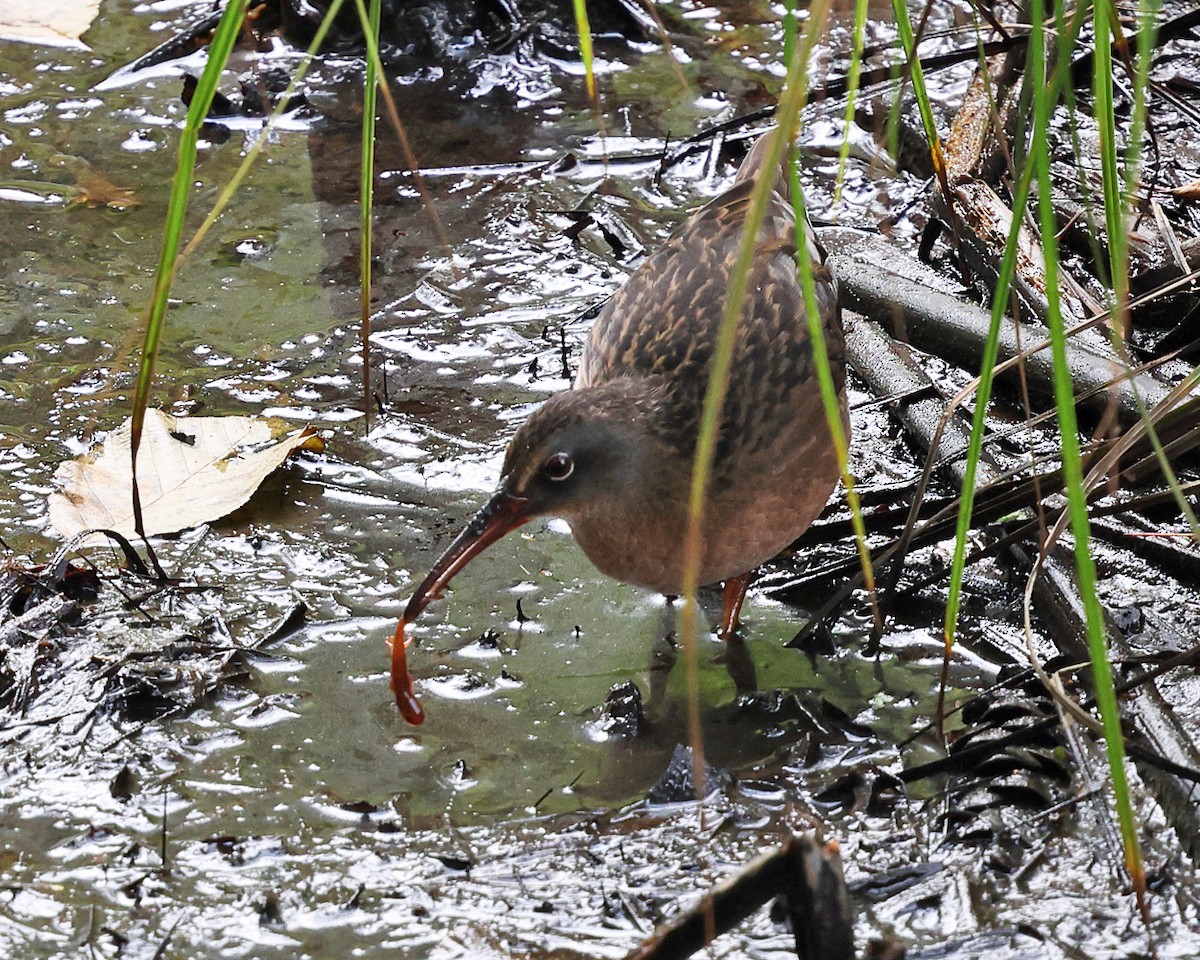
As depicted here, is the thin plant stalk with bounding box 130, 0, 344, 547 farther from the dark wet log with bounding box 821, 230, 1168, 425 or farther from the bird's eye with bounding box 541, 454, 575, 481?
the dark wet log with bounding box 821, 230, 1168, 425

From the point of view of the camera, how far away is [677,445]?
351 cm

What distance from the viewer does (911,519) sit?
291 cm

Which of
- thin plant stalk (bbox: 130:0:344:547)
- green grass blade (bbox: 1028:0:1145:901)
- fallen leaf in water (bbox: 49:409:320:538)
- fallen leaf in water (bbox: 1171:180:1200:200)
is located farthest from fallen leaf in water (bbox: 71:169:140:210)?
green grass blade (bbox: 1028:0:1145:901)

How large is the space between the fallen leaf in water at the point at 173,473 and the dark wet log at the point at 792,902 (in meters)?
2.22

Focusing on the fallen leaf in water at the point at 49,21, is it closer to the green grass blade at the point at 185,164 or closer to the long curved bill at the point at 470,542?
the long curved bill at the point at 470,542

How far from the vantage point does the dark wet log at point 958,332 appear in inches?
158

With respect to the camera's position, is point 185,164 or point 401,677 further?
point 401,677

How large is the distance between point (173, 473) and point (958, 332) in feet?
7.81

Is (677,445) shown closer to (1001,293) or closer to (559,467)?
(559,467)

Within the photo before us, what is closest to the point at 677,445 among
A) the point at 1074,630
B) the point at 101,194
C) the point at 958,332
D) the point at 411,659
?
the point at 411,659

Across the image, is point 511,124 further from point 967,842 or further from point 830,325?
point 967,842

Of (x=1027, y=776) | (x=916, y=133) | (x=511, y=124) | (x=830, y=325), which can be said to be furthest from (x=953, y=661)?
(x=511, y=124)

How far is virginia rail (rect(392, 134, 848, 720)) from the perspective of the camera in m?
3.29

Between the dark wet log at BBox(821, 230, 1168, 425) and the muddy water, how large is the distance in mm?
328
